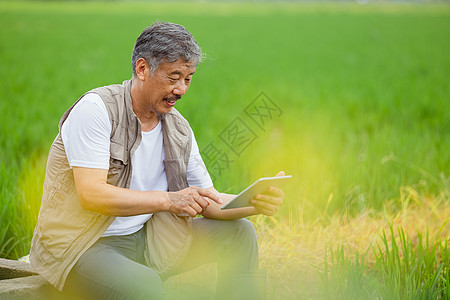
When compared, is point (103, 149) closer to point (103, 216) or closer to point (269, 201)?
point (103, 216)

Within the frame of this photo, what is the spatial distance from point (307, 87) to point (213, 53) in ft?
17.9

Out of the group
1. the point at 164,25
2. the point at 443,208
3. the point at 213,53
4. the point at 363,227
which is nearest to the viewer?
the point at 164,25

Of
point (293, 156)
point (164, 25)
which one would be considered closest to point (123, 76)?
point (293, 156)

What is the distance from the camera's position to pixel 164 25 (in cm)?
182

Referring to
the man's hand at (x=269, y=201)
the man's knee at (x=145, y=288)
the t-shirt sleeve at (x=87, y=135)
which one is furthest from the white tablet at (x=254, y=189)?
the t-shirt sleeve at (x=87, y=135)

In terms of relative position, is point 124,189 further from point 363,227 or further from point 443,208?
point 443,208

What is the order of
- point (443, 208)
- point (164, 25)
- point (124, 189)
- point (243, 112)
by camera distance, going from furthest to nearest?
point (243, 112)
point (443, 208)
point (164, 25)
point (124, 189)

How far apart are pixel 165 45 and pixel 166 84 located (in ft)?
0.47

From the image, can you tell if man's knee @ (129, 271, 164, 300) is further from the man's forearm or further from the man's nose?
the man's nose

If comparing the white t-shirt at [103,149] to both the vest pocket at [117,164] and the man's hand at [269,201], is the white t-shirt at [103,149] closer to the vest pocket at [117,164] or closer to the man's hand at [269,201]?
the vest pocket at [117,164]

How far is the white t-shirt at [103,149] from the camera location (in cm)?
169

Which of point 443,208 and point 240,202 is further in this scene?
point 443,208

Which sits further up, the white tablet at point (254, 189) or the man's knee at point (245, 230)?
the white tablet at point (254, 189)

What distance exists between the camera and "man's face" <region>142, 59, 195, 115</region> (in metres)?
1.84
